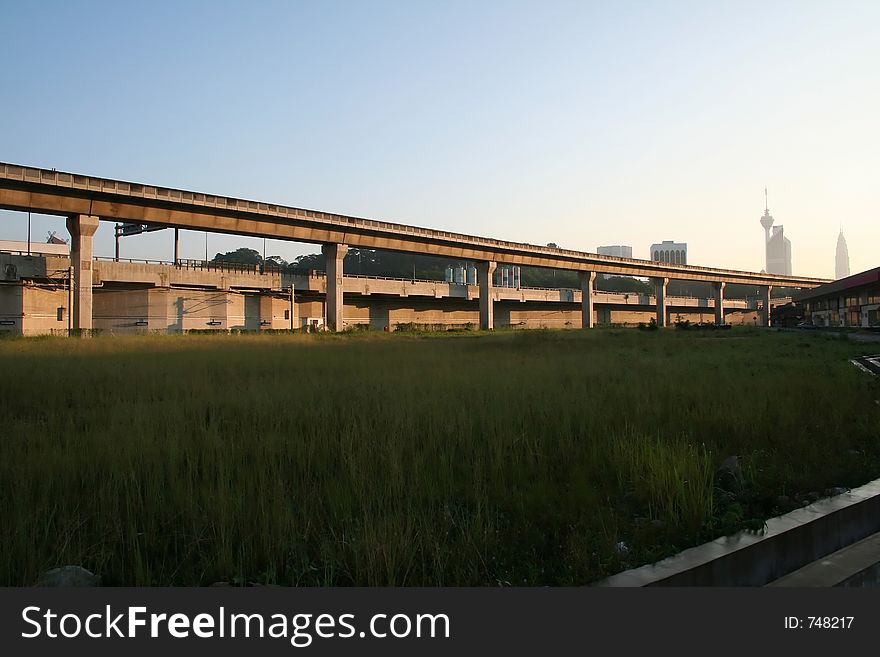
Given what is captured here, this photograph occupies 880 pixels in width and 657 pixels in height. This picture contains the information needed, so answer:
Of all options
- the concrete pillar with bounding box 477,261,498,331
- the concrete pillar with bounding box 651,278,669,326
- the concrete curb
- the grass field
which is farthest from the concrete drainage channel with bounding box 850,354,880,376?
the concrete pillar with bounding box 651,278,669,326

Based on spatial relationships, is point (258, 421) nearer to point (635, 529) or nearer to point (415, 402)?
point (415, 402)

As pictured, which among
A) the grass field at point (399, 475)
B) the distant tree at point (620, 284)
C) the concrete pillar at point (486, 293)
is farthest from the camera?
the distant tree at point (620, 284)

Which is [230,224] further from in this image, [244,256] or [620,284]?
[620,284]

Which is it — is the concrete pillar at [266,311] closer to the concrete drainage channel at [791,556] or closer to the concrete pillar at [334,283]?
the concrete pillar at [334,283]

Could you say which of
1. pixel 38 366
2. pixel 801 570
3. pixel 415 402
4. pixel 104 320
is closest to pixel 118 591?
pixel 801 570

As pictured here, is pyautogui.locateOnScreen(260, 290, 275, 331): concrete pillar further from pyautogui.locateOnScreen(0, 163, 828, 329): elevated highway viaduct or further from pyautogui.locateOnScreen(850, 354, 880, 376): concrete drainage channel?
pyautogui.locateOnScreen(850, 354, 880, 376): concrete drainage channel

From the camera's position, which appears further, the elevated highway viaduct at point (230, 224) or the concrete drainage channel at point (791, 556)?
the elevated highway viaduct at point (230, 224)

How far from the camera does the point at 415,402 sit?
927cm

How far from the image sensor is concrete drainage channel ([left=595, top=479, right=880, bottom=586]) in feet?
12.0

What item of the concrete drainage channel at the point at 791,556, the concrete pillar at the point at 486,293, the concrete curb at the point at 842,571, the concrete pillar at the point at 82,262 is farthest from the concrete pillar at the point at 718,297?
the concrete curb at the point at 842,571

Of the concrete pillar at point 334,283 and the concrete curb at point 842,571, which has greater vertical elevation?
the concrete pillar at point 334,283

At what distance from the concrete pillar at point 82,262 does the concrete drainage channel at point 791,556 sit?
1403 inches

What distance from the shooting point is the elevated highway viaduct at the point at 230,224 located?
30.6 metres

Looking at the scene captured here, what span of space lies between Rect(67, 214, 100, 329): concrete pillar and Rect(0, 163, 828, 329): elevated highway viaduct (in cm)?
5
